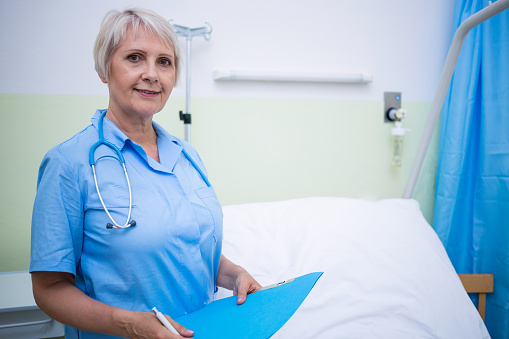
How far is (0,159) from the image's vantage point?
1.37 m

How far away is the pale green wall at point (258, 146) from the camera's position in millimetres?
1388

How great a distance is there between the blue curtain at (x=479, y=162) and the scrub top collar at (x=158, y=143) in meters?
1.29

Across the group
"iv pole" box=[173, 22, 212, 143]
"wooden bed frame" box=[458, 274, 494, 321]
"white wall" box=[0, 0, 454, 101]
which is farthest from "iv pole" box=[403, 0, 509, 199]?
"iv pole" box=[173, 22, 212, 143]

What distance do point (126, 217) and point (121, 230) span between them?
0.03m

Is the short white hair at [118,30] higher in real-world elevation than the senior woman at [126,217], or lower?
higher

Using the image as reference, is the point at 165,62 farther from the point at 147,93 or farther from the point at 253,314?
the point at 253,314

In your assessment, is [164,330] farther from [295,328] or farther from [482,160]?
[482,160]

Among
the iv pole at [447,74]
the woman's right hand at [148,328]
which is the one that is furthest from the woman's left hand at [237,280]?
the iv pole at [447,74]

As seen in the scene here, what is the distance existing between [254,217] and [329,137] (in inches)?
21.3

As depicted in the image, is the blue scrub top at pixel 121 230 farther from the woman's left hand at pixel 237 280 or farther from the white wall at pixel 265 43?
the white wall at pixel 265 43

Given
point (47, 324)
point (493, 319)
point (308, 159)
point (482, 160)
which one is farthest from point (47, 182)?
point (493, 319)

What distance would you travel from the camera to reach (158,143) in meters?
0.96

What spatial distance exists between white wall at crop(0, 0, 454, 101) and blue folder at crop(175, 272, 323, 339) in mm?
968

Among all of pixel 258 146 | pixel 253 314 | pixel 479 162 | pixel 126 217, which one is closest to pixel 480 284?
pixel 479 162
